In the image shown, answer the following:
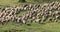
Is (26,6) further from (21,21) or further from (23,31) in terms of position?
(23,31)

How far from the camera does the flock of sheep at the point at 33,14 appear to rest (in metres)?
14.1

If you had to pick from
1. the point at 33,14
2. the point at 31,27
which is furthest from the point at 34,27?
the point at 33,14

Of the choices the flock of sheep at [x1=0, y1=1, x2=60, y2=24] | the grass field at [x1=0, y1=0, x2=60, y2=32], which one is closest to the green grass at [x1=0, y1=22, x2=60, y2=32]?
the grass field at [x1=0, y1=0, x2=60, y2=32]

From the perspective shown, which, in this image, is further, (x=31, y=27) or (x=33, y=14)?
(x=33, y=14)

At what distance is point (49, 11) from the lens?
49.3 feet

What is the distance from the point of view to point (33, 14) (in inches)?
584

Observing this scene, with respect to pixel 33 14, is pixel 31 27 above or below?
below

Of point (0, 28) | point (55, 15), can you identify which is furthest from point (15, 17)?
point (55, 15)

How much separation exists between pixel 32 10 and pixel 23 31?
3201mm

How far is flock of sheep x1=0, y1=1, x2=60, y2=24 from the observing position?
46.2 ft

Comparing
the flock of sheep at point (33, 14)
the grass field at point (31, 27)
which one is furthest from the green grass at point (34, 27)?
the flock of sheep at point (33, 14)

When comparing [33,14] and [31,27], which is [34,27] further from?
[33,14]

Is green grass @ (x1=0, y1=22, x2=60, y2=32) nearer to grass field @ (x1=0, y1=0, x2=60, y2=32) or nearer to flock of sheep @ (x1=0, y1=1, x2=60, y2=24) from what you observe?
grass field @ (x1=0, y1=0, x2=60, y2=32)

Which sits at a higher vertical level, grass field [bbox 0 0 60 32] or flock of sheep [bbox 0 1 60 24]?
flock of sheep [bbox 0 1 60 24]
